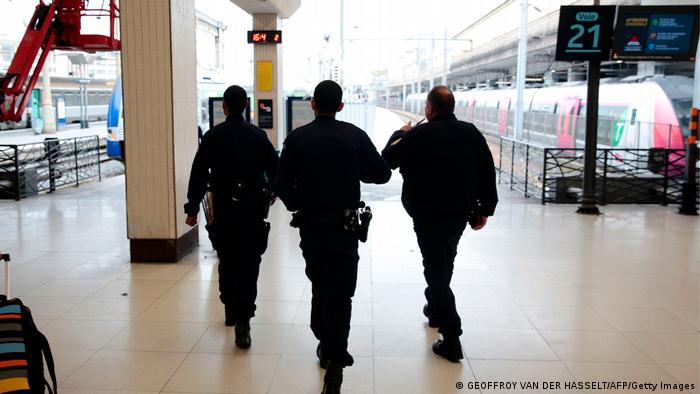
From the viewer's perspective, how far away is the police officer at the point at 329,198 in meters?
3.73

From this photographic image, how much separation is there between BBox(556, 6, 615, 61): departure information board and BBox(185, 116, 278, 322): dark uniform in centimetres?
698

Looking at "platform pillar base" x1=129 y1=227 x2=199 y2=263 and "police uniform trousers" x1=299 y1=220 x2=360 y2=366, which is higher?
"police uniform trousers" x1=299 y1=220 x2=360 y2=366

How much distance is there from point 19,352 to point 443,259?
246 cm

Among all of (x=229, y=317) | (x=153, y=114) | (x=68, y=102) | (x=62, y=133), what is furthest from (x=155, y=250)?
(x=68, y=102)

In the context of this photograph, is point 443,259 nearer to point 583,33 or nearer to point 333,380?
point 333,380

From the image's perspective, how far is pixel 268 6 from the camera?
12164mm

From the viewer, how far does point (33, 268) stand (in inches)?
262

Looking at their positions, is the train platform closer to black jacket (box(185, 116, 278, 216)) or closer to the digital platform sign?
the digital platform sign

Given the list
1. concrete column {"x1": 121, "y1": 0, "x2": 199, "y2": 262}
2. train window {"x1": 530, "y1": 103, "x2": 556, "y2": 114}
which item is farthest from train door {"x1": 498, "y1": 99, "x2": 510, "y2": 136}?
concrete column {"x1": 121, "y1": 0, "x2": 199, "y2": 262}

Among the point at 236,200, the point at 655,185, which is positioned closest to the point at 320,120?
the point at 236,200

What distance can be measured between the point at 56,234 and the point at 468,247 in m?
5.04

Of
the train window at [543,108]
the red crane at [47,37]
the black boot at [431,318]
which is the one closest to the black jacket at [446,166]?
the black boot at [431,318]

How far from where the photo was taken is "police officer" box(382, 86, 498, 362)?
4254mm

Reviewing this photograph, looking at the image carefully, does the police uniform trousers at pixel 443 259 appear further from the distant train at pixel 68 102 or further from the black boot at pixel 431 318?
the distant train at pixel 68 102
